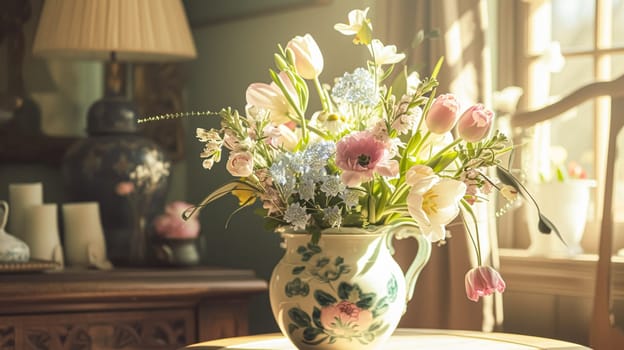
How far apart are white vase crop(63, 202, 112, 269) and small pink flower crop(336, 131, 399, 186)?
1.42 metres

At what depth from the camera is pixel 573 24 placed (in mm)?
2625

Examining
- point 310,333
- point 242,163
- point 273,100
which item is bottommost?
point 310,333

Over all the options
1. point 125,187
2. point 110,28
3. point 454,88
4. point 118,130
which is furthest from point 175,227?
point 454,88

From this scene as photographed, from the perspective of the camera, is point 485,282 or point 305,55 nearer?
point 485,282

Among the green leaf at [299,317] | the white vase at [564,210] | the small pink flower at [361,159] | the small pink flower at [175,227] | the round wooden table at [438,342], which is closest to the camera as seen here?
the small pink flower at [361,159]

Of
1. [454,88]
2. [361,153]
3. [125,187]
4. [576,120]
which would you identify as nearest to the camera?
[361,153]

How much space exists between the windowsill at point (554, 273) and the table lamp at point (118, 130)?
1002mm

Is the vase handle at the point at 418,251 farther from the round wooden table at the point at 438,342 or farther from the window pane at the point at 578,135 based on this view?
the window pane at the point at 578,135

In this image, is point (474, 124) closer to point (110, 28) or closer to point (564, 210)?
point (564, 210)

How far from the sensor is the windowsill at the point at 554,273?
2330 mm

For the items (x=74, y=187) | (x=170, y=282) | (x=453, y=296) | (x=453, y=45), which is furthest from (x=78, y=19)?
(x=453, y=296)

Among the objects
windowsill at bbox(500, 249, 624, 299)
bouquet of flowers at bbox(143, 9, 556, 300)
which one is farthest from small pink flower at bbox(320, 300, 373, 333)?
windowsill at bbox(500, 249, 624, 299)

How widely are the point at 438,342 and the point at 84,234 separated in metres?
1.31

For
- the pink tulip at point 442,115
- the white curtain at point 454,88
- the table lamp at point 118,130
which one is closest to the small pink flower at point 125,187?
the table lamp at point 118,130
